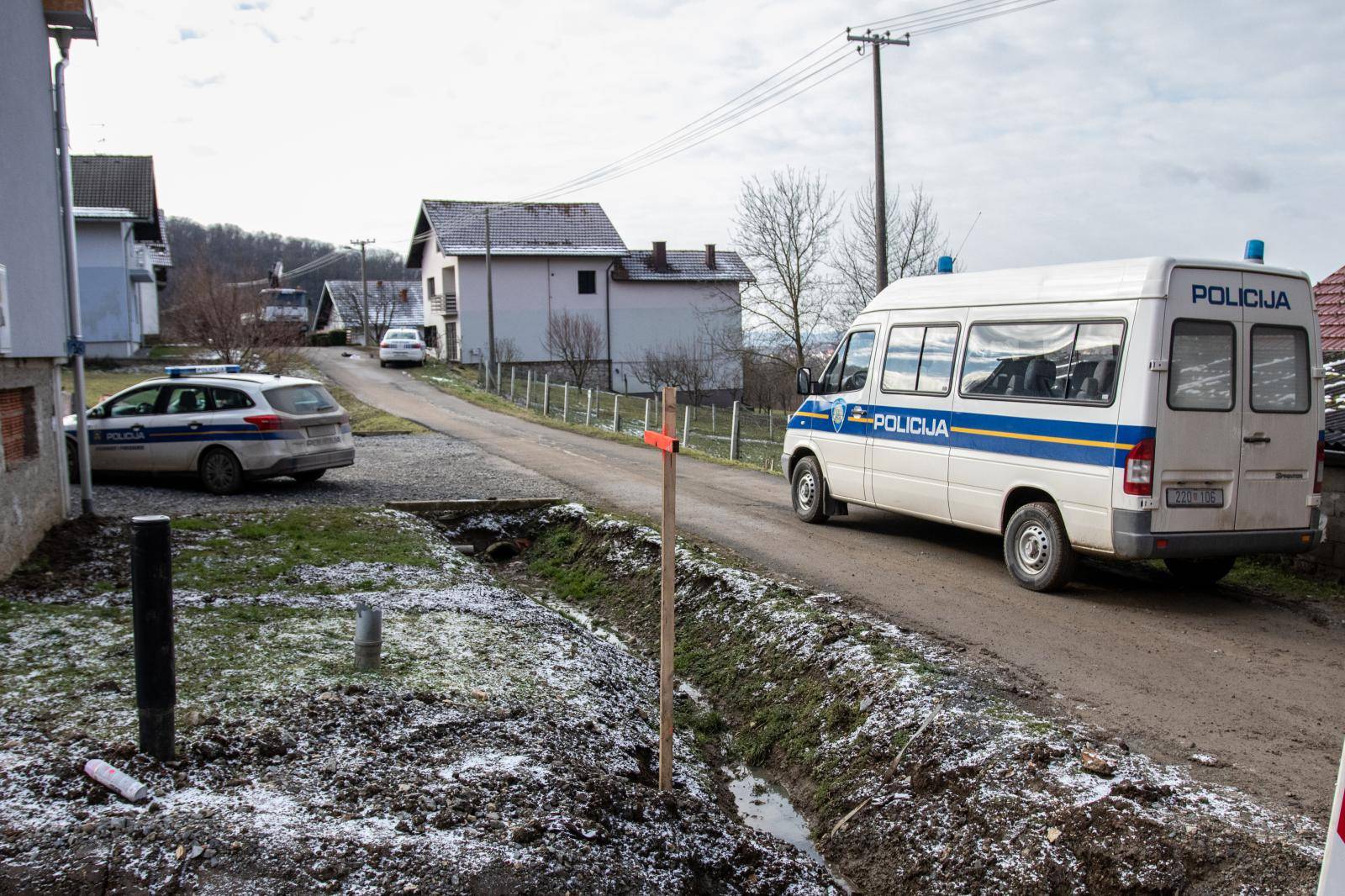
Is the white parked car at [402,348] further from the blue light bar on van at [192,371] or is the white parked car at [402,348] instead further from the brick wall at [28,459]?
the brick wall at [28,459]

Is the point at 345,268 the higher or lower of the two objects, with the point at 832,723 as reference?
higher

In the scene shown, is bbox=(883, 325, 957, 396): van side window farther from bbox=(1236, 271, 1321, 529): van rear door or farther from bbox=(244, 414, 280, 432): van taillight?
bbox=(244, 414, 280, 432): van taillight

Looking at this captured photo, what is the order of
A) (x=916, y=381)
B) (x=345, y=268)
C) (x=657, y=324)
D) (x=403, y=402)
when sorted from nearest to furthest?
1. (x=916, y=381)
2. (x=403, y=402)
3. (x=657, y=324)
4. (x=345, y=268)

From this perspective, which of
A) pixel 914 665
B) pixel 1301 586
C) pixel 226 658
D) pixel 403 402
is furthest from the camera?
pixel 403 402

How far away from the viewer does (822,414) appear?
1138 centimetres

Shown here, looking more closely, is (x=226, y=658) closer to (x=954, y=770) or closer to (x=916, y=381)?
(x=954, y=770)

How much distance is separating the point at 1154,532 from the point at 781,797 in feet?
11.9

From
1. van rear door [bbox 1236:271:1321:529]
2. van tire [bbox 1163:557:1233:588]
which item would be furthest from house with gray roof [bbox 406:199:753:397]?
van rear door [bbox 1236:271:1321:529]

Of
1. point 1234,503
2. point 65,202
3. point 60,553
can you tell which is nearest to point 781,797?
point 1234,503

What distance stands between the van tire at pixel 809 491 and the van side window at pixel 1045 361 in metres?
2.68

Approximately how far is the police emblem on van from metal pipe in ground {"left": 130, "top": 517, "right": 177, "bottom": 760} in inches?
307

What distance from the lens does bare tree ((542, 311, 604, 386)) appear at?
4312 cm

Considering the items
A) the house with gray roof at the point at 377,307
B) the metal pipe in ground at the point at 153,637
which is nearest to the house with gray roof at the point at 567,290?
the house with gray roof at the point at 377,307

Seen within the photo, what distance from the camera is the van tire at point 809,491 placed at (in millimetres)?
11531
